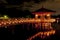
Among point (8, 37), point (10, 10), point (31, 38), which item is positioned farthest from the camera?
point (10, 10)

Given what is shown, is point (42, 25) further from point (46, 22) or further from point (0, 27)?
point (0, 27)

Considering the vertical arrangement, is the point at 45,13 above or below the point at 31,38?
above

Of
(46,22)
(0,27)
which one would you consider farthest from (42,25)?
(0,27)

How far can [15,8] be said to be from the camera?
12.7 metres

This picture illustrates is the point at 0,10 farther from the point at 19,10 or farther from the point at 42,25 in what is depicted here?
the point at 42,25

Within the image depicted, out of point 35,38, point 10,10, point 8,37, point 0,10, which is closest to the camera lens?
point 8,37

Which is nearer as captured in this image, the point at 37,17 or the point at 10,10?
the point at 10,10

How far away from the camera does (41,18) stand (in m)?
13.8

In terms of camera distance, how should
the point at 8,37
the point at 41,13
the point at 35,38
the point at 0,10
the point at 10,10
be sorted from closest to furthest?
the point at 8,37 → the point at 35,38 → the point at 0,10 → the point at 10,10 → the point at 41,13

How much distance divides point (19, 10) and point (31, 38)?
5.35 meters

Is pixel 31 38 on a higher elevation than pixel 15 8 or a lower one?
lower

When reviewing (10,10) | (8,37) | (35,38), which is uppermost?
(10,10)

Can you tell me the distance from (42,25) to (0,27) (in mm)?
6312

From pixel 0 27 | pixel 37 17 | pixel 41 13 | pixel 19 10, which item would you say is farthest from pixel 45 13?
pixel 0 27
